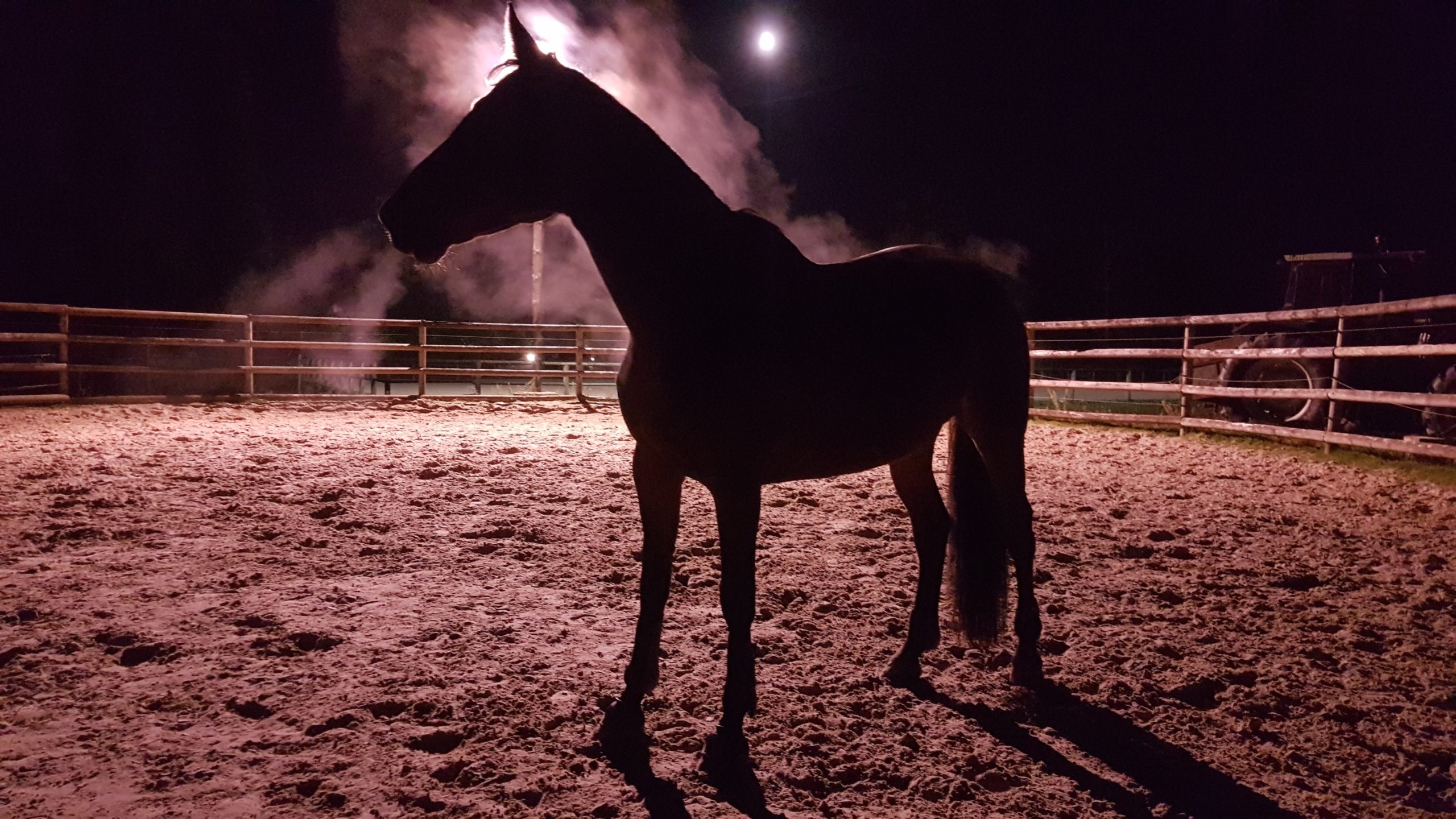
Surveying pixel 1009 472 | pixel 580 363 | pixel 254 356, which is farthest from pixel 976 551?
pixel 254 356

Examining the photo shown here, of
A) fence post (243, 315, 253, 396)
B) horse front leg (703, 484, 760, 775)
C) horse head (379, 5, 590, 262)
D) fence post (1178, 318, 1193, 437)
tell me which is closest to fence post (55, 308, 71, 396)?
fence post (243, 315, 253, 396)

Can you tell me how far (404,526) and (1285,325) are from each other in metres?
11.6

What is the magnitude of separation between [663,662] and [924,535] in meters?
1.14

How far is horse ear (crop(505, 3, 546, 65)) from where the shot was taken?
74.7 inches

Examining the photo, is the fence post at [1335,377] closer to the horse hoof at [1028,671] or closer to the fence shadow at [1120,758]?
the horse hoof at [1028,671]

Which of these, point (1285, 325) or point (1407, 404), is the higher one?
point (1285, 325)

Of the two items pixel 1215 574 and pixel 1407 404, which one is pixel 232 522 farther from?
pixel 1407 404

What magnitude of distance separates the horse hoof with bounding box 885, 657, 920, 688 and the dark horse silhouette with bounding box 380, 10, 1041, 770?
65cm

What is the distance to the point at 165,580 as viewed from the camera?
3039 millimetres

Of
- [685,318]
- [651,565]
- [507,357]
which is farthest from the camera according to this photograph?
[507,357]

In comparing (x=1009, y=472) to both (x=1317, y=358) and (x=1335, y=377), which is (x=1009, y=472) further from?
(x=1317, y=358)

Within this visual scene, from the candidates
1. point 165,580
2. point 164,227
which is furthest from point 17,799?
point 164,227

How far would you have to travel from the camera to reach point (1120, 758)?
1.93 metres

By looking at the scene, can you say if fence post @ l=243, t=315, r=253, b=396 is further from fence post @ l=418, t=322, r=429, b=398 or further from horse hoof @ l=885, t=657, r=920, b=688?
horse hoof @ l=885, t=657, r=920, b=688
